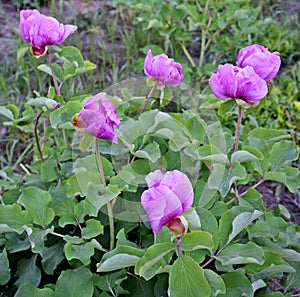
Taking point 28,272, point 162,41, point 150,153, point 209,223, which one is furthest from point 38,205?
point 162,41

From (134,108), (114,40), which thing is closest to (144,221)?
(134,108)

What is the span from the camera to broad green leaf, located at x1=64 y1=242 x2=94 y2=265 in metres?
1.07

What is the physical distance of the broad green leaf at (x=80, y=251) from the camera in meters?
1.07

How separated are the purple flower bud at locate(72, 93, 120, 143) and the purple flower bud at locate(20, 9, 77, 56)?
35cm

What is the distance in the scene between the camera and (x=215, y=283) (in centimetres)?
102

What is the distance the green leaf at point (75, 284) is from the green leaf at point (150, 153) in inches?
10.7

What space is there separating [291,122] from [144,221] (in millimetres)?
1508

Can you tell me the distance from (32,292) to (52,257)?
0.12 meters

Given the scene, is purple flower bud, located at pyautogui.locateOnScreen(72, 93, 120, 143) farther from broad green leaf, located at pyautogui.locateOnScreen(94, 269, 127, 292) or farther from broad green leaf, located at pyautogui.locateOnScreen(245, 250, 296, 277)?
broad green leaf, located at pyautogui.locateOnScreen(245, 250, 296, 277)

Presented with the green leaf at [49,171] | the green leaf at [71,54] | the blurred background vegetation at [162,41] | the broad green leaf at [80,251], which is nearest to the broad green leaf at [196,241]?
the broad green leaf at [80,251]

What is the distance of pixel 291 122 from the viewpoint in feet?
8.16

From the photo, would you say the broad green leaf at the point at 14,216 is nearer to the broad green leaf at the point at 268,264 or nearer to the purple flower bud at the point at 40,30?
the purple flower bud at the point at 40,30

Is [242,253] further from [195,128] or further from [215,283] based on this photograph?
[195,128]

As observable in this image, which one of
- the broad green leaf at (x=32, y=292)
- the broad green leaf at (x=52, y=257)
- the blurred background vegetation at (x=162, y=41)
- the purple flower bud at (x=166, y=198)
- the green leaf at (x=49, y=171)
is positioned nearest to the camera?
the purple flower bud at (x=166, y=198)
